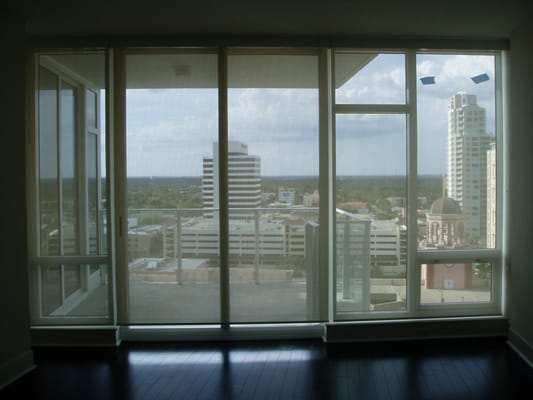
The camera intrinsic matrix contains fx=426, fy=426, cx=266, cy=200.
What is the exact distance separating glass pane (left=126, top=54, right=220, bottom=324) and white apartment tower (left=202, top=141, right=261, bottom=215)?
70 millimetres

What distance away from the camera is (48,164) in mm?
3906

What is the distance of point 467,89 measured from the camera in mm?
4012

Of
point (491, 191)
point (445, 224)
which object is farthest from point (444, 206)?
point (491, 191)

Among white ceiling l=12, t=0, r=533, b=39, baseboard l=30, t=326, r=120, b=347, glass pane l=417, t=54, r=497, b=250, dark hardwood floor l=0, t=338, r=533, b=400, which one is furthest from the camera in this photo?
glass pane l=417, t=54, r=497, b=250

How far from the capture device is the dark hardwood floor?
3008mm

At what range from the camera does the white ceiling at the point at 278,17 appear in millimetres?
3113

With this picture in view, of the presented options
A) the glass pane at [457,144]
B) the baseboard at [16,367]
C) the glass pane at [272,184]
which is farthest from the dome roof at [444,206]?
the baseboard at [16,367]

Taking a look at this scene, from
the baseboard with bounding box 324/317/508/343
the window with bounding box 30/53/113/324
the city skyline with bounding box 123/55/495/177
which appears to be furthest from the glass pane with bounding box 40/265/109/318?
the baseboard with bounding box 324/317/508/343

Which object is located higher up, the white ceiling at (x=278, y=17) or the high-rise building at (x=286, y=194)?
the white ceiling at (x=278, y=17)

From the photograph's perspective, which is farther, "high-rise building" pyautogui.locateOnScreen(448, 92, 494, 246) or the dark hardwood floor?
"high-rise building" pyautogui.locateOnScreen(448, 92, 494, 246)

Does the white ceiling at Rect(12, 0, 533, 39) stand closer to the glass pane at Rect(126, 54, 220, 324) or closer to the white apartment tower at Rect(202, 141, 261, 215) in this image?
the glass pane at Rect(126, 54, 220, 324)

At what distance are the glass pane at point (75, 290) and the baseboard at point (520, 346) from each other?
366 cm

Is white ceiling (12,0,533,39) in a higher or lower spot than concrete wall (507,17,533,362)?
higher

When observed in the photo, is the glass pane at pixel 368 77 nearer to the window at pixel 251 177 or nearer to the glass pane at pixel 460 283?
the window at pixel 251 177
